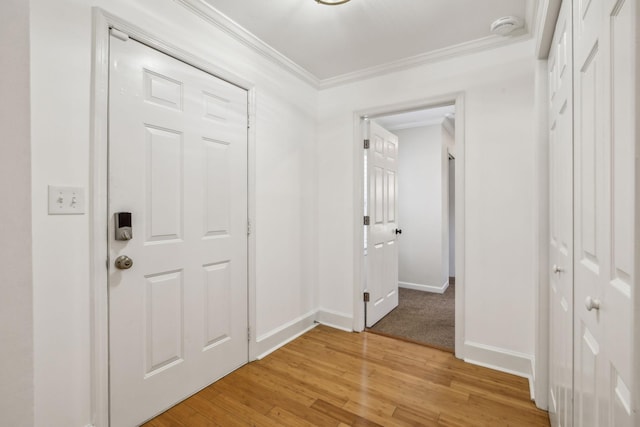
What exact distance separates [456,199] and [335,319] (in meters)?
1.59

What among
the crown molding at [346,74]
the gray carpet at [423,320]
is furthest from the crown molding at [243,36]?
the gray carpet at [423,320]

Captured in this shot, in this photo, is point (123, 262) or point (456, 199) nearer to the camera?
point (123, 262)

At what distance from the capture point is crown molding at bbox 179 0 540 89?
6.35ft

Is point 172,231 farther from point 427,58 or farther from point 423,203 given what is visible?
point 423,203

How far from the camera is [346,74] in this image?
2.89 meters

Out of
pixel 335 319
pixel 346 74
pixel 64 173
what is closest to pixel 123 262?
pixel 64 173

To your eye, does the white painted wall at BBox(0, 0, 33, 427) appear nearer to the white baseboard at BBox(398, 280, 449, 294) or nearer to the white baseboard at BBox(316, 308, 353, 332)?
the white baseboard at BBox(316, 308, 353, 332)

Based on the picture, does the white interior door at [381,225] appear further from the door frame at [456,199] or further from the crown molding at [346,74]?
the crown molding at [346,74]

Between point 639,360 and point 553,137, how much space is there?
1401mm

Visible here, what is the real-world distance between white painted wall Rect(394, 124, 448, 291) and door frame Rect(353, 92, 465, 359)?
6.20 feet

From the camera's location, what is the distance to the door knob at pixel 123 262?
155cm

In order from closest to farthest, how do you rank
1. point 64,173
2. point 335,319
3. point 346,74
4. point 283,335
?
point 64,173
point 283,335
point 346,74
point 335,319

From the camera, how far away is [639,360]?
580 mm

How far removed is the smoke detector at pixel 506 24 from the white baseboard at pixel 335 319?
2.56m
